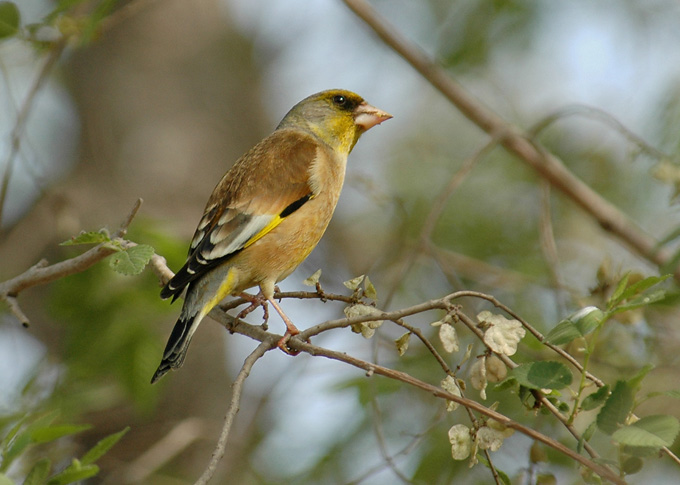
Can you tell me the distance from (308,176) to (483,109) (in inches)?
59.3

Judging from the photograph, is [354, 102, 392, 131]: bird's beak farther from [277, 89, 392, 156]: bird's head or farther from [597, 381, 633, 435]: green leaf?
[597, 381, 633, 435]: green leaf

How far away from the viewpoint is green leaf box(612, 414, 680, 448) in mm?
1726

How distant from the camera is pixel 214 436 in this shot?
585 cm

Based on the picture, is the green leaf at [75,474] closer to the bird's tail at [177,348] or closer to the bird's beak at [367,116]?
the bird's tail at [177,348]

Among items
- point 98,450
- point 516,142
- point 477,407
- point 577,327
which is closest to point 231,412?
point 98,450

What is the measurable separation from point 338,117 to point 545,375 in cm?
306

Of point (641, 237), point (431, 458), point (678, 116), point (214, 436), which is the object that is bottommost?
point (214, 436)

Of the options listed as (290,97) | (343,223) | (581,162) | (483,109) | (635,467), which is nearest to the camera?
(635,467)

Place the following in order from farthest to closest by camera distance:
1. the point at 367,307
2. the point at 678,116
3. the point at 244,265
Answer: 1. the point at 678,116
2. the point at 244,265
3. the point at 367,307

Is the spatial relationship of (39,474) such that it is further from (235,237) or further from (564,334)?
(235,237)

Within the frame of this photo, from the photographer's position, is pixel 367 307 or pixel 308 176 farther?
pixel 308 176

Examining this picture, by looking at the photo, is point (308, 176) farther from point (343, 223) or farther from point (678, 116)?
point (343, 223)

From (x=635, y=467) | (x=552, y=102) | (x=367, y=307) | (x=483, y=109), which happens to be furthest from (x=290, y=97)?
(x=635, y=467)

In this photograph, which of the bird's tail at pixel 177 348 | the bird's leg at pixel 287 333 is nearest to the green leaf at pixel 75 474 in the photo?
the bird's leg at pixel 287 333
